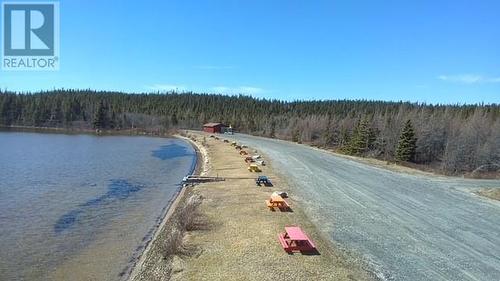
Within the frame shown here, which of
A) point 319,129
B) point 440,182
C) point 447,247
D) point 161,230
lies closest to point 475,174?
point 440,182

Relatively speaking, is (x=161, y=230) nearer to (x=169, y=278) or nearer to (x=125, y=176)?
(x=169, y=278)

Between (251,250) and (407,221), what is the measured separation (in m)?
12.4

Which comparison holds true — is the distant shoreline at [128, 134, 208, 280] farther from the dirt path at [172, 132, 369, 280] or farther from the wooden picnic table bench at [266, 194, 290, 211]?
the wooden picnic table bench at [266, 194, 290, 211]

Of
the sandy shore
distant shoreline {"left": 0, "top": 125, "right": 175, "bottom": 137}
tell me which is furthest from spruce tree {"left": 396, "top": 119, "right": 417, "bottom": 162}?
distant shoreline {"left": 0, "top": 125, "right": 175, "bottom": 137}

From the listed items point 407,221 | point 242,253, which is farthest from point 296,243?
point 407,221

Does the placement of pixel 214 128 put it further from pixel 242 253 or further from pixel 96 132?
pixel 242 253

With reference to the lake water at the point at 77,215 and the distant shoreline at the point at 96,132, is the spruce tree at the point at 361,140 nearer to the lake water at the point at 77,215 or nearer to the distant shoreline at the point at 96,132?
the lake water at the point at 77,215

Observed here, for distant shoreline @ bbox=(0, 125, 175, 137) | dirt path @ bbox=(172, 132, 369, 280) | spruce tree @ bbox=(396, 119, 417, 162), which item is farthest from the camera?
distant shoreline @ bbox=(0, 125, 175, 137)

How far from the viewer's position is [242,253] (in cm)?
2130

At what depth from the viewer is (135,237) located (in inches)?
1077

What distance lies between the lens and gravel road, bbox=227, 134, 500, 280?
69.2 feet

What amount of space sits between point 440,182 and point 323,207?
22.1m

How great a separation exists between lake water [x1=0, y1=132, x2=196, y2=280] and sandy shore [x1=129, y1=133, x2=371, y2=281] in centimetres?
193

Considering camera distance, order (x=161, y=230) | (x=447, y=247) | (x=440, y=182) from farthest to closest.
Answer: (x=440, y=182), (x=161, y=230), (x=447, y=247)
